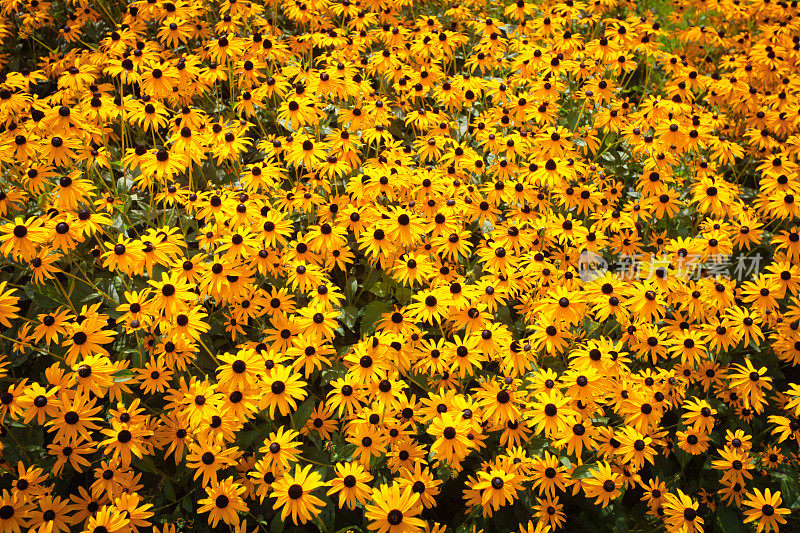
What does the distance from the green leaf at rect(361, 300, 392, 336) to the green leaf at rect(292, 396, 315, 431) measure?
26.2 inches

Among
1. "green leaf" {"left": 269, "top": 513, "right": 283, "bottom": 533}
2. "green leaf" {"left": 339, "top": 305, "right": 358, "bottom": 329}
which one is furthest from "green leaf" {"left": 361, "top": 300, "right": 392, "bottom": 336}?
"green leaf" {"left": 269, "top": 513, "right": 283, "bottom": 533}

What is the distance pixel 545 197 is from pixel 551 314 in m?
1.21

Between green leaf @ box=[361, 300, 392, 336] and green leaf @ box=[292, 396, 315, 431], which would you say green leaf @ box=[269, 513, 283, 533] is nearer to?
green leaf @ box=[292, 396, 315, 431]

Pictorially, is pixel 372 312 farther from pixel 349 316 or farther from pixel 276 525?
pixel 276 525

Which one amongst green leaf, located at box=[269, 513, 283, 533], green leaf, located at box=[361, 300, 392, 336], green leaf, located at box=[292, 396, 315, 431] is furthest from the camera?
green leaf, located at box=[361, 300, 392, 336]

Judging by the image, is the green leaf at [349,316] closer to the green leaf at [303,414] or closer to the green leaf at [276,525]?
the green leaf at [303,414]

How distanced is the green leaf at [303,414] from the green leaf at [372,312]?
0.67m

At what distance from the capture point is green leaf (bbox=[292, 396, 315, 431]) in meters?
3.62

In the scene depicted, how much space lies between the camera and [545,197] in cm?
470

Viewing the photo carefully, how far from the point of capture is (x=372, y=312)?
426 centimetres

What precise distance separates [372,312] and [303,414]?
36.4 inches

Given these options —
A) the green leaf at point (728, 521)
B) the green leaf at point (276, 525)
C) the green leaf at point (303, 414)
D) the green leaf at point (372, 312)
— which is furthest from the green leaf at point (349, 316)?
the green leaf at point (728, 521)

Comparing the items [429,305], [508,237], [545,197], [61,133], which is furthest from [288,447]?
[61,133]

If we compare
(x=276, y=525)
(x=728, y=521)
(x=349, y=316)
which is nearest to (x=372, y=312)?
(x=349, y=316)
